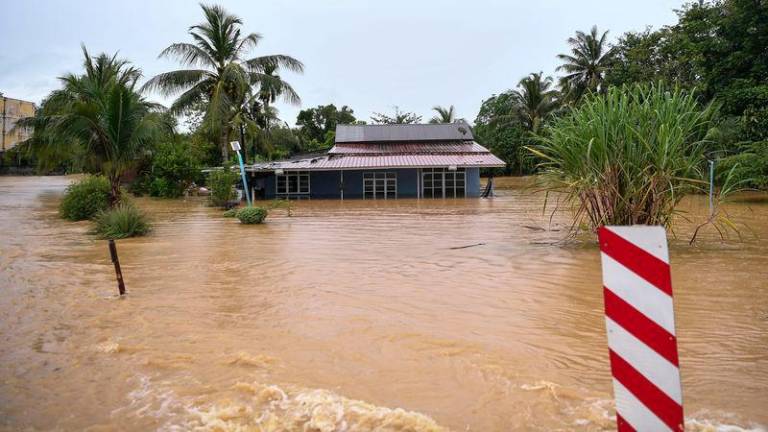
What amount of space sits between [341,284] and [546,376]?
369cm

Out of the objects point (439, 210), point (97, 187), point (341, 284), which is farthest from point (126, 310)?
point (439, 210)

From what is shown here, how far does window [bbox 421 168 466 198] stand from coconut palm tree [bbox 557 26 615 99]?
12.6m

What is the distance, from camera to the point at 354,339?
499 centimetres

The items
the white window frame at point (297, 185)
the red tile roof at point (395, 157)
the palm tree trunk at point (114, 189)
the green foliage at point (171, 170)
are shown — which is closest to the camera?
the palm tree trunk at point (114, 189)

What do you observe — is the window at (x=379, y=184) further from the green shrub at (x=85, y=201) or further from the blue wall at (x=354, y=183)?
the green shrub at (x=85, y=201)

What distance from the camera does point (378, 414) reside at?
11.3 feet

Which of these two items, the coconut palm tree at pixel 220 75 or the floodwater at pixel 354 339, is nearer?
the floodwater at pixel 354 339

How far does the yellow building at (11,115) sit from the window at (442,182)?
115ft

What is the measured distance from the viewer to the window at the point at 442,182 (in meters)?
29.6

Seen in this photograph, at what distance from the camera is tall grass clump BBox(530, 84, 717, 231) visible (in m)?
7.87

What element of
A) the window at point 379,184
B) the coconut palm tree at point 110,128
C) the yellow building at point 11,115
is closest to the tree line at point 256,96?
the coconut palm tree at point 110,128

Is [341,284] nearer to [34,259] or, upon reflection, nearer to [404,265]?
[404,265]

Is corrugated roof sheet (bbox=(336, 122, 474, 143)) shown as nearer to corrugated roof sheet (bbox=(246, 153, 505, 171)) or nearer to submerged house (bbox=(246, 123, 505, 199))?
submerged house (bbox=(246, 123, 505, 199))

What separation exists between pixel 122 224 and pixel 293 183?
18189 mm
